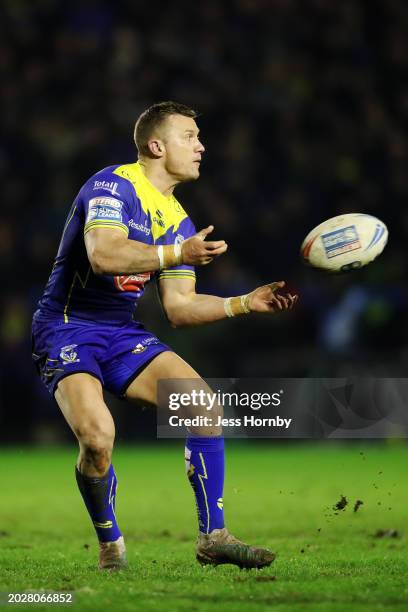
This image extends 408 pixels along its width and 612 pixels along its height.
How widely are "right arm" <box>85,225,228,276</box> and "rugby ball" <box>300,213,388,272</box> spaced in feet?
2.33

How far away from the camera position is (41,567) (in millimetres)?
5102

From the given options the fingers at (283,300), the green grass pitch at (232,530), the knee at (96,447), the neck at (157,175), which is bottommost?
the green grass pitch at (232,530)

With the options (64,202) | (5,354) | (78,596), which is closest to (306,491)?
(78,596)

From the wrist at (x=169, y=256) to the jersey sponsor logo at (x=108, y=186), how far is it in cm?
49

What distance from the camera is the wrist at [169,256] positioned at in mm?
4812

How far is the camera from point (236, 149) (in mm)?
15703

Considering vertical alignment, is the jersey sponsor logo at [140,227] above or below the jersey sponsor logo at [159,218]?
below

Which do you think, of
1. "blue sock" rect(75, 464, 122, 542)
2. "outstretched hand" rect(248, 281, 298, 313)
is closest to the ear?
"outstretched hand" rect(248, 281, 298, 313)

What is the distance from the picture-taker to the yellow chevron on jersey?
17.9 feet

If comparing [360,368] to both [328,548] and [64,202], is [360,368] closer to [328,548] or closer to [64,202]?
[64,202]

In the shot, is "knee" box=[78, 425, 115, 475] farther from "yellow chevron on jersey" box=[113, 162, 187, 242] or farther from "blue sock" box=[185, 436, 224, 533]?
"yellow chevron on jersey" box=[113, 162, 187, 242]

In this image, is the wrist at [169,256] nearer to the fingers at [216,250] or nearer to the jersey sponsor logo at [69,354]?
the fingers at [216,250]

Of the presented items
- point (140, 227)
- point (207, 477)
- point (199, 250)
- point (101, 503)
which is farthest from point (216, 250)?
point (101, 503)

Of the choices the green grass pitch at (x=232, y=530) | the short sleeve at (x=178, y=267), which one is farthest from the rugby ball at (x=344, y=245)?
the green grass pitch at (x=232, y=530)
